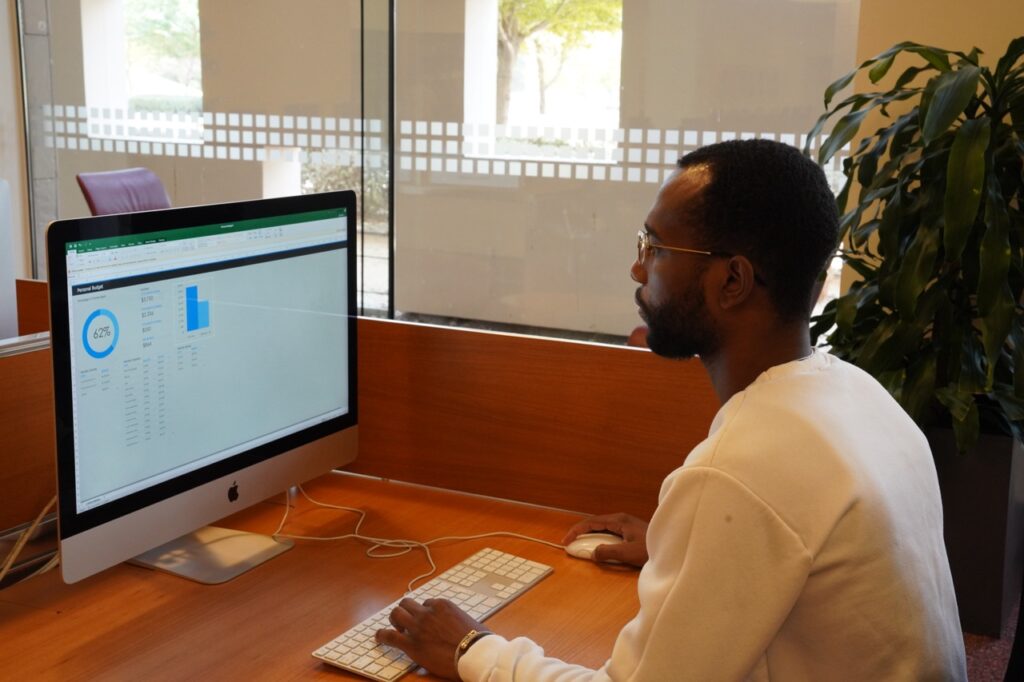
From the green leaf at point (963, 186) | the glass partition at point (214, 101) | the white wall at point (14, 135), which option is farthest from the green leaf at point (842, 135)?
the white wall at point (14, 135)

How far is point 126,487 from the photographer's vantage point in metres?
1.47

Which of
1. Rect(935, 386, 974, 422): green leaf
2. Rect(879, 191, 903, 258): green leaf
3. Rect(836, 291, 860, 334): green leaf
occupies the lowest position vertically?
Rect(935, 386, 974, 422): green leaf

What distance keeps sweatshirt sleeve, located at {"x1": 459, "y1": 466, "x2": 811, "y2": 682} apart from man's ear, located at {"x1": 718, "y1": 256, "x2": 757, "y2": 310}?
0.22 m

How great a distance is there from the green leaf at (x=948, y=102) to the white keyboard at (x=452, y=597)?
1.36 metres

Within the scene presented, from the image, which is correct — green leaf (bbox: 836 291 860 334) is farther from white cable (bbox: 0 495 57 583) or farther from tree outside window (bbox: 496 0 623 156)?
tree outside window (bbox: 496 0 623 156)

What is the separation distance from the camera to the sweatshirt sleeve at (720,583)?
1054 millimetres

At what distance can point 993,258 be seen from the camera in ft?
7.79

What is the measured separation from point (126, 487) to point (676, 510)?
2.52ft

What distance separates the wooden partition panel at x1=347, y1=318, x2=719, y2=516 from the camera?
72.1 inches

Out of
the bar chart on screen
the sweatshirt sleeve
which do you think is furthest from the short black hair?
the bar chart on screen

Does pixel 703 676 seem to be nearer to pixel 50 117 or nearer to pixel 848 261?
pixel 848 261

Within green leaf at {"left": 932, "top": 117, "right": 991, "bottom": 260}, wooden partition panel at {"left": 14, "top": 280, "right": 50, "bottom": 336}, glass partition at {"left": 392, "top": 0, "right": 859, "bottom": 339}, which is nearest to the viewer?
wooden partition panel at {"left": 14, "top": 280, "right": 50, "bottom": 336}

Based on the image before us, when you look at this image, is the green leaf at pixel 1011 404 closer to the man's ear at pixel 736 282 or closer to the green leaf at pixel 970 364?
the green leaf at pixel 970 364

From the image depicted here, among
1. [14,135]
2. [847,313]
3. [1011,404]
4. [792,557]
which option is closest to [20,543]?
[792,557]
